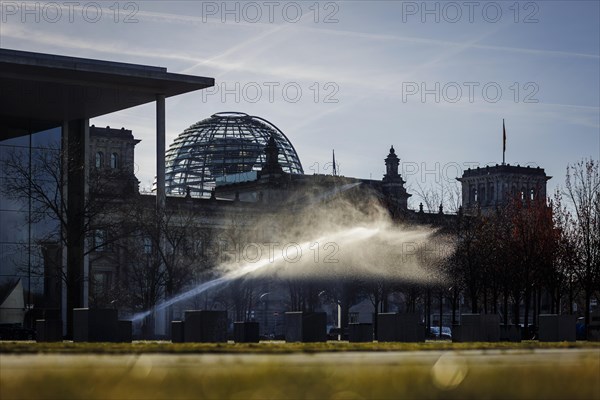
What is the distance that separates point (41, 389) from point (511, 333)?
4010cm

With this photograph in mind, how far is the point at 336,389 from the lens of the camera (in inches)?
848

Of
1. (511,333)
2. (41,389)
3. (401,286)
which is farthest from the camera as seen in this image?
(401,286)

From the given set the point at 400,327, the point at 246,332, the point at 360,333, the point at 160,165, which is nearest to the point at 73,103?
the point at 160,165

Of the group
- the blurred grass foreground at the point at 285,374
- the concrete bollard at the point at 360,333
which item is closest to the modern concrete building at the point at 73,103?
the concrete bollard at the point at 360,333

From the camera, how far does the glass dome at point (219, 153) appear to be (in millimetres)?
181250

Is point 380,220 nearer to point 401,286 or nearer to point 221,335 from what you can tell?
point 401,286

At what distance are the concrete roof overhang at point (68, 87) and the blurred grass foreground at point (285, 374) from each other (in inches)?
1537

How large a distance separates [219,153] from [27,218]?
106 m

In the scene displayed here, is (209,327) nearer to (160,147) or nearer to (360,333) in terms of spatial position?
(360,333)

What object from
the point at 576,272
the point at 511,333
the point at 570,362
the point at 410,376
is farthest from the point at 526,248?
the point at 410,376

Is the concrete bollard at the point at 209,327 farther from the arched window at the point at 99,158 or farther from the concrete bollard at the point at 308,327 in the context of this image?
the arched window at the point at 99,158

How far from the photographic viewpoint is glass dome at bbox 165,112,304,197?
18125 cm

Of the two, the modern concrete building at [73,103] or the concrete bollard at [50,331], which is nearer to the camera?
the concrete bollard at [50,331]

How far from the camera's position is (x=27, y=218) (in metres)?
77.8
